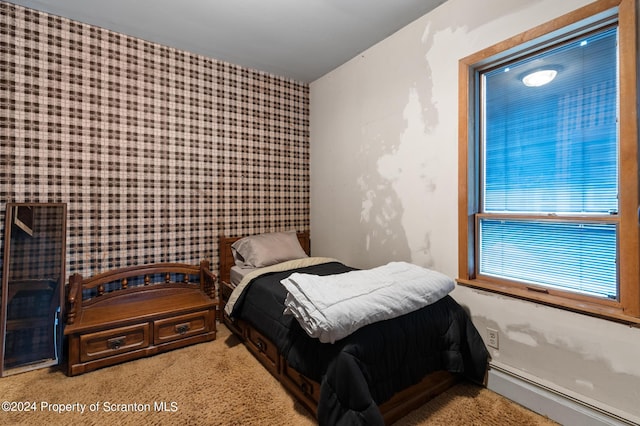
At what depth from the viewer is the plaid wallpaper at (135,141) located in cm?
221

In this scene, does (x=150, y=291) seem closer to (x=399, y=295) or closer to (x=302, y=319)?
(x=302, y=319)

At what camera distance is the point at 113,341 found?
208 cm

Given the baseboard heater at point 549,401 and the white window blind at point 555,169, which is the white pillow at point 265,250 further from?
the baseboard heater at point 549,401

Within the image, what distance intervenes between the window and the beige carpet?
0.69 meters

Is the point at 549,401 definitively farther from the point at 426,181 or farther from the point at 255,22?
the point at 255,22

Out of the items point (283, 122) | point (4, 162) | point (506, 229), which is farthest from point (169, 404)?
point (283, 122)

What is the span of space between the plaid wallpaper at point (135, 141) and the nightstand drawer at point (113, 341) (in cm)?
64

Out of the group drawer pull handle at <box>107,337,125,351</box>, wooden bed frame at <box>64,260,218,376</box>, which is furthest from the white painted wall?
drawer pull handle at <box>107,337,125,351</box>

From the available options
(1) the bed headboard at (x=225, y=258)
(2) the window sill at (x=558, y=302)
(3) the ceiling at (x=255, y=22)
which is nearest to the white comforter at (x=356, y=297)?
(2) the window sill at (x=558, y=302)

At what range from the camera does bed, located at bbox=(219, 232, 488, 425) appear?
1.34 metres

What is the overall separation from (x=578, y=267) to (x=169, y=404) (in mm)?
2408

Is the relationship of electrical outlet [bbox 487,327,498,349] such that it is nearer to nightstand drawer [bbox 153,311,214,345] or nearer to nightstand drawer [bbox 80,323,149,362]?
nightstand drawer [bbox 153,311,214,345]

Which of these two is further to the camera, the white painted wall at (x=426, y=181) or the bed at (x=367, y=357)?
the white painted wall at (x=426, y=181)

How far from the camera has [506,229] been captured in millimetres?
1949
